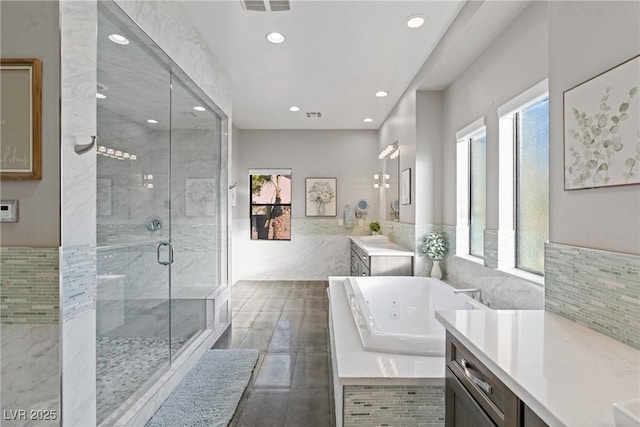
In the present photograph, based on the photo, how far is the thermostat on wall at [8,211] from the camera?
138cm

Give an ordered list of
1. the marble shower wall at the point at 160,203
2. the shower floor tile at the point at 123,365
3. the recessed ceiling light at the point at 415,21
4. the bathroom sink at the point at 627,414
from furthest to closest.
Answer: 1. the recessed ceiling light at the point at 415,21
2. the marble shower wall at the point at 160,203
3. the shower floor tile at the point at 123,365
4. the bathroom sink at the point at 627,414

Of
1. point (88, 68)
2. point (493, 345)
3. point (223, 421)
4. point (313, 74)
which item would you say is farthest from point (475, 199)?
point (88, 68)

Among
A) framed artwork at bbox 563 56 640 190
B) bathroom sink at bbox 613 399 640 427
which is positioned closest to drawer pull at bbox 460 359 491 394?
bathroom sink at bbox 613 399 640 427

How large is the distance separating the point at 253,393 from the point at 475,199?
2603 millimetres

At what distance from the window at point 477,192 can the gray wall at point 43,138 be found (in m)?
3.01

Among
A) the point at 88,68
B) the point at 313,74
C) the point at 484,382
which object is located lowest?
the point at 484,382

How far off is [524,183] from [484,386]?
6.26ft

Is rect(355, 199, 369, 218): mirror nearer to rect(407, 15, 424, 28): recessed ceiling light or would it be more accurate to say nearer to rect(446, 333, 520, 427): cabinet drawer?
rect(407, 15, 424, 28): recessed ceiling light

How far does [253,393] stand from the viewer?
241 cm

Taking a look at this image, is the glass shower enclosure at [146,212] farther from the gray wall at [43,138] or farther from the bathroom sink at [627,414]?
the bathroom sink at [627,414]

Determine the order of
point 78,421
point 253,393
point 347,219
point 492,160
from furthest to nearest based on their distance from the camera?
point 347,219 → point 492,160 → point 253,393 → point 78,421

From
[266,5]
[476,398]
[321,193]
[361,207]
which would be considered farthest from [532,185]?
[321,193]

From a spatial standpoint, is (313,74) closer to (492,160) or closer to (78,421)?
(492,160)

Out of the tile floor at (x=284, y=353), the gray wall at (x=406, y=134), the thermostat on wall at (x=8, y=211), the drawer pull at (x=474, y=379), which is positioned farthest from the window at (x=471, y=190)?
the thermostat on wall at (x=8, y=211)
